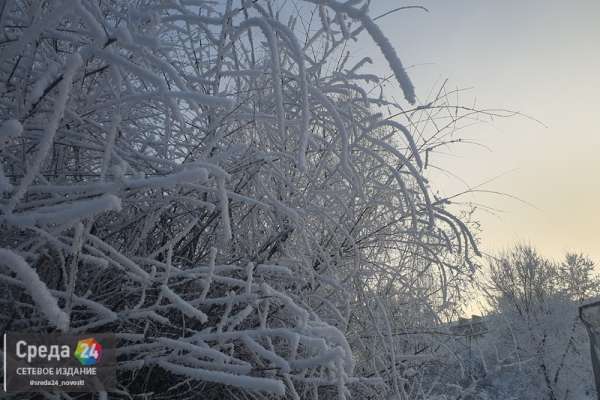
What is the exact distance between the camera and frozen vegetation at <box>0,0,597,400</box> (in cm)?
59

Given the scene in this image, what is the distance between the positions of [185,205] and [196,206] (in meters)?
0.04

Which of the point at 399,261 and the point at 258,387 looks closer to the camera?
the point at 258,387

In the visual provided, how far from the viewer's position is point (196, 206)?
100cm

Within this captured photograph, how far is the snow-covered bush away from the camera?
1.92ft

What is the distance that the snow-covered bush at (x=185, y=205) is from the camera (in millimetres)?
585

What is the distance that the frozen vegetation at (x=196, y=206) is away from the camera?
59cm

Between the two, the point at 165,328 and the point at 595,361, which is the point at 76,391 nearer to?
the point at 165,328

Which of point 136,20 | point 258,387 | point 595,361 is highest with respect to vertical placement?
point 136,20

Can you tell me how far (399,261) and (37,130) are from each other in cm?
120

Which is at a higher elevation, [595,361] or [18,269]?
[18,269]

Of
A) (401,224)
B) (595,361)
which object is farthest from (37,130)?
(595,361)

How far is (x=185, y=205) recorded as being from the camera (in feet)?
3.35

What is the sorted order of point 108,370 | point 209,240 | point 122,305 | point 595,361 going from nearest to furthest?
point 108,370, point 122,305, point 209,240, point 595,361

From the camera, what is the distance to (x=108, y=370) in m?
0.76
